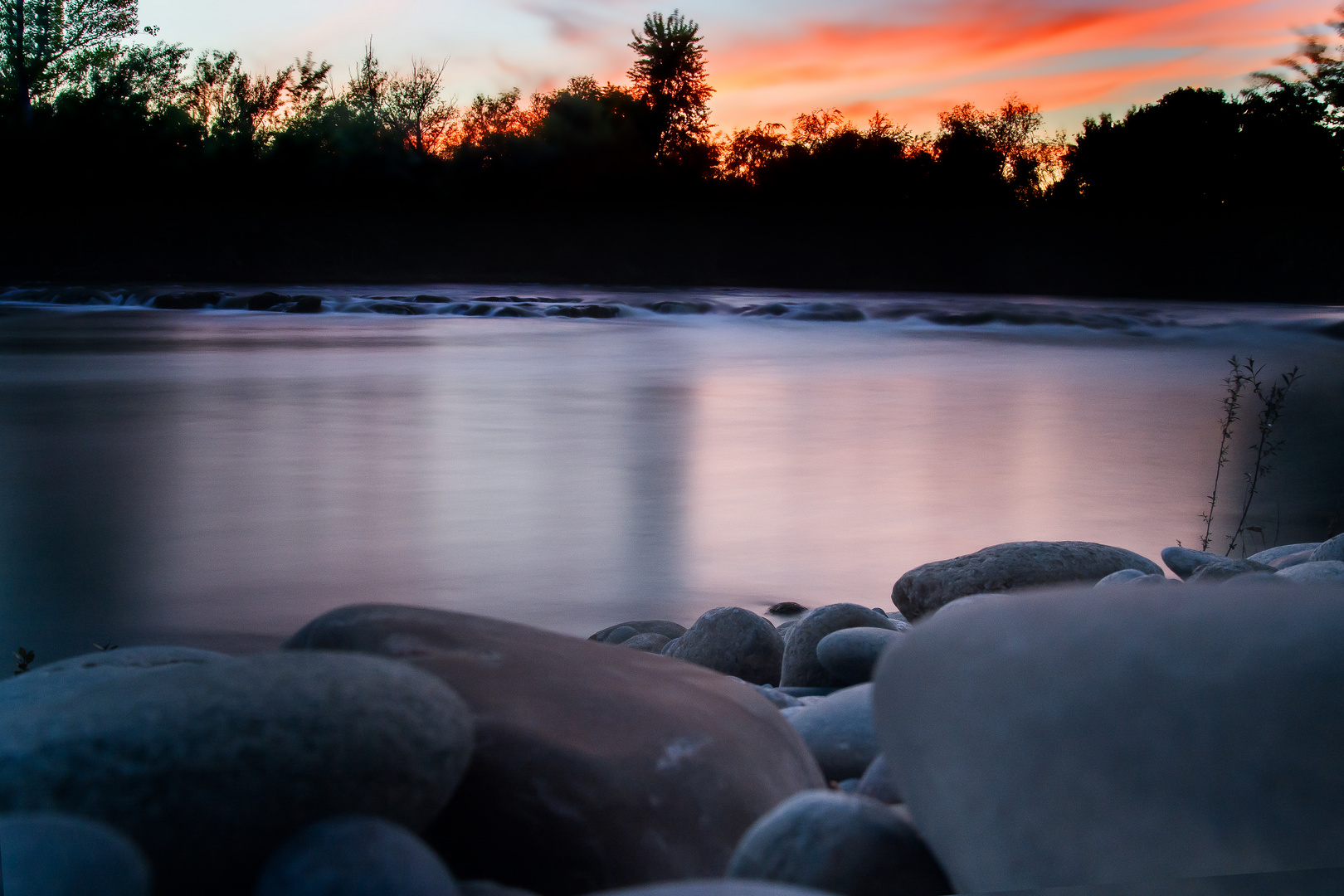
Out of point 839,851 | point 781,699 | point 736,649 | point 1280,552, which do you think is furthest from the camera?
point 1280,552

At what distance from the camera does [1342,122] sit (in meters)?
2.07

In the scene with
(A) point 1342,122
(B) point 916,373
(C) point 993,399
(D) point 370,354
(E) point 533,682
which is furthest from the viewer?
(D) point 370,354

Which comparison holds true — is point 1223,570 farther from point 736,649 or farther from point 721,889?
point 721,889

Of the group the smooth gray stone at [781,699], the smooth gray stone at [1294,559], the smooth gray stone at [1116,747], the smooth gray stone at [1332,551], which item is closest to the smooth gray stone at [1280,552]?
the smooth gray stone at [1294,559]

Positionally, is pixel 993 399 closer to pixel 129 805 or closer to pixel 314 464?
pixel 314 464

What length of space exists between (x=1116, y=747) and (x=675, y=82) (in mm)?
1529

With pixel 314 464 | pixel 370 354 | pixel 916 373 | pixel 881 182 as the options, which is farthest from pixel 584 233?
pixel 881 182

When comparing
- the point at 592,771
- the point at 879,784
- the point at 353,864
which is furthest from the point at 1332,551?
the point at 353,864

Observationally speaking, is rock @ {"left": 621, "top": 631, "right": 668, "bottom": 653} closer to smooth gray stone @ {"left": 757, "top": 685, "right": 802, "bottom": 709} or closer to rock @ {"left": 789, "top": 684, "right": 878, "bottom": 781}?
smooth gray stone @ {"left": 757, "top": 685, "right": 802, "bottom": 709}

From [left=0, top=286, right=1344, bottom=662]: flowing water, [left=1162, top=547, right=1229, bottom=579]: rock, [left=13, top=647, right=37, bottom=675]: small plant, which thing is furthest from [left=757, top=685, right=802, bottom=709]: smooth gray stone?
[left=13, top=647, right=37, bottom=675]: small plant

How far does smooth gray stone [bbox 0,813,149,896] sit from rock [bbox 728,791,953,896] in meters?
0.51

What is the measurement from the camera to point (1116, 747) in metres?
0.98

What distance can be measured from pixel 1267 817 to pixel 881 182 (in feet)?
8.24

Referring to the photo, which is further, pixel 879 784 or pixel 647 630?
pixel 647 630
